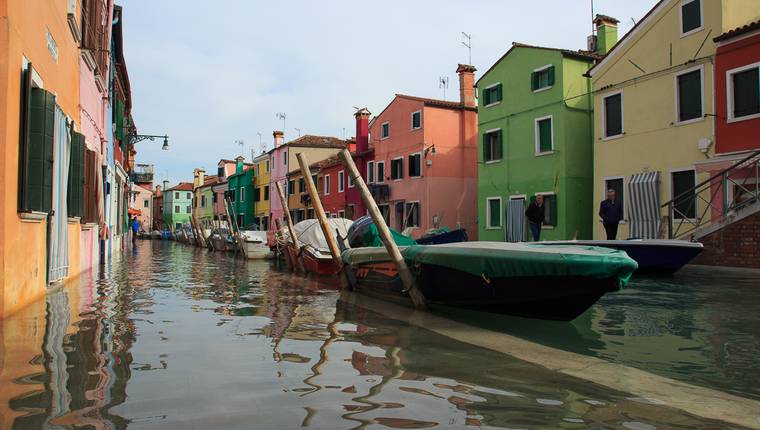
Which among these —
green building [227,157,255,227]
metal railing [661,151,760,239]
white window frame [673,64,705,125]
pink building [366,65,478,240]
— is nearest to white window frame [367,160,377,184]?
pink building [366,65,478,240]

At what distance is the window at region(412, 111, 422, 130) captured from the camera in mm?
27506

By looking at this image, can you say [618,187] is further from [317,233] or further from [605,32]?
[317,233]

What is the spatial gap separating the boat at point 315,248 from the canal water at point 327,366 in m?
6.01

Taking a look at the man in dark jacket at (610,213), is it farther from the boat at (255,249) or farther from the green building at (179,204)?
the green building at (179,204)

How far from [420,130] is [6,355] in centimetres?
2417

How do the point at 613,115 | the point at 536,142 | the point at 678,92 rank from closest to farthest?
the point at 678,92 < the point at 613,115 < the point at 536,142

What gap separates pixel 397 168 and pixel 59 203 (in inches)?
894

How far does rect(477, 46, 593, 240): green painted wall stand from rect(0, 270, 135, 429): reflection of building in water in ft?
53.3

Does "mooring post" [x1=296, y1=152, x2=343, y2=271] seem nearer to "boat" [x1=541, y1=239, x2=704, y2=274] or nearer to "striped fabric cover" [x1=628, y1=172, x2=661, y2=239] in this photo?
"boat" [x1=541, y1=239, x2=704, y2=274]

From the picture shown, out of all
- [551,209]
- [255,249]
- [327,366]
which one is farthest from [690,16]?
[255,249]

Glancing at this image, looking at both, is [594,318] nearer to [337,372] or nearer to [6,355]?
[337,372]

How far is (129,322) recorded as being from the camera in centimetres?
616

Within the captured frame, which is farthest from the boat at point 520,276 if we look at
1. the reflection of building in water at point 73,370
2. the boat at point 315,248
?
the boat at point 315,248

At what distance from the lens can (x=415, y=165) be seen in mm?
27906
